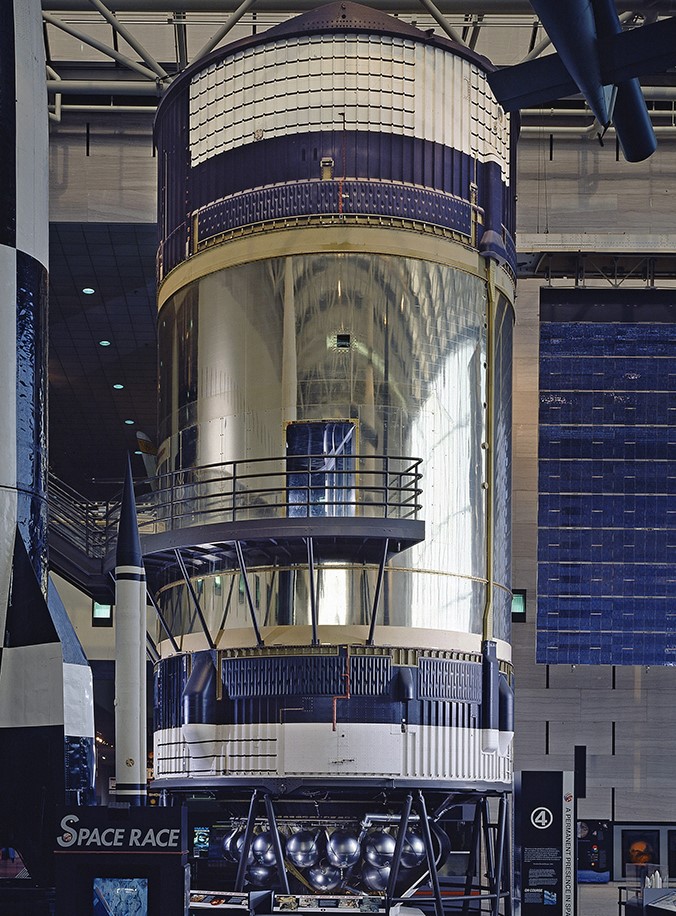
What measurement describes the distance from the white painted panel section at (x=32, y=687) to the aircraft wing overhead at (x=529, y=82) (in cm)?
1123

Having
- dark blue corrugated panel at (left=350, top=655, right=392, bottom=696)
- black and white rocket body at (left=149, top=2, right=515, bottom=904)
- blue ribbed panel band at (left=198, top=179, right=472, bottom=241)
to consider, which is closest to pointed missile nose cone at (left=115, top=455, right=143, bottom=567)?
black and white rocket body at (left=149, top=2, right=515, bottom=904)

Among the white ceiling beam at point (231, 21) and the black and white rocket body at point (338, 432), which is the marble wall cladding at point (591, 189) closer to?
the white ceiling beam at point (231, 21)

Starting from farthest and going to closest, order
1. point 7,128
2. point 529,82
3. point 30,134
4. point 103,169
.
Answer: point 103,169 < point 30,134 < point 7,128 < point 529,82

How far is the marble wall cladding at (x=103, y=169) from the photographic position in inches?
1359

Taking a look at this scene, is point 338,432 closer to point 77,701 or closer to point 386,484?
point 386,484

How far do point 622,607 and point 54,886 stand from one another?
19423 mm

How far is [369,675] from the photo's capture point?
24672 millimetres

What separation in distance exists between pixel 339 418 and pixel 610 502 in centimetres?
1201

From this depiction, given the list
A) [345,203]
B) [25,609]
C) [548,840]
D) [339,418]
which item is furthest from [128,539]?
[548,840]

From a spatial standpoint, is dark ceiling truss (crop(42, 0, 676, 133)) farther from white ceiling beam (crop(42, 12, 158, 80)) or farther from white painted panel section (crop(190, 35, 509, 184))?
white painted panel section (crop(190, 35, 509, 184))

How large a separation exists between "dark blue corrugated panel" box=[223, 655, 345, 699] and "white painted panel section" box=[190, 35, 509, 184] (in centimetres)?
935

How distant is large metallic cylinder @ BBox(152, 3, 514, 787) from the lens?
81.0ft

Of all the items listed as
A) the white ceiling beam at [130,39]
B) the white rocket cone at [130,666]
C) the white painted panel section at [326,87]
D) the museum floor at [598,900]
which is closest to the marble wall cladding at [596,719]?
the museum floor at [598,900]

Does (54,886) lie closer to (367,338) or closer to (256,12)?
(367,338)
